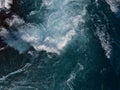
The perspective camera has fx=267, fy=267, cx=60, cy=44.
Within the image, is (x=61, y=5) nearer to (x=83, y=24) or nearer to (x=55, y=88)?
(x=83, y=24)

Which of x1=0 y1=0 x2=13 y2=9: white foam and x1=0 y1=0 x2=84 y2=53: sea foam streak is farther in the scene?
x1=0 y1=0 x2=13 y2=9: white foam

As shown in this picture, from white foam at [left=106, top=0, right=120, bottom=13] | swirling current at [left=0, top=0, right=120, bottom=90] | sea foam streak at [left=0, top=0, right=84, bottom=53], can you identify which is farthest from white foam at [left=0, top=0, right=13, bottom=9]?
white foam at [left=106, top=0, right=120, bottom=13]

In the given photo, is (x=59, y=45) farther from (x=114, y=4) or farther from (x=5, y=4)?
(x=114, y=4)

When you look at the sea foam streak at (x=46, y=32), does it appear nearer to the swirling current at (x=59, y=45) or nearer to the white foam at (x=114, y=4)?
the swirling current at (x=59, y=45)

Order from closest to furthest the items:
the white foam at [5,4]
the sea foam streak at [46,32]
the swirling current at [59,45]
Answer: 1. the swirling current at [59,45]
2. the sea foam streak at [46,32]
3. the white foam at [5,4]

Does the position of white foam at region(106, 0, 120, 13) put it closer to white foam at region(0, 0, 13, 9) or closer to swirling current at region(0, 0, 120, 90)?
swirling current at region(0, 0, 120, 90)

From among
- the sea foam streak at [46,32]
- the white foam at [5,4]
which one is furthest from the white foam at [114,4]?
the white foam at [5,4]

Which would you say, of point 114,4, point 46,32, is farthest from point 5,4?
point 114,4

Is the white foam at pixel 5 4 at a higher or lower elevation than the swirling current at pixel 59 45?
higher

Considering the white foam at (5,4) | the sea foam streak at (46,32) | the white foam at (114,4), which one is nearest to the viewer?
the sea foam streak at (46,32)
